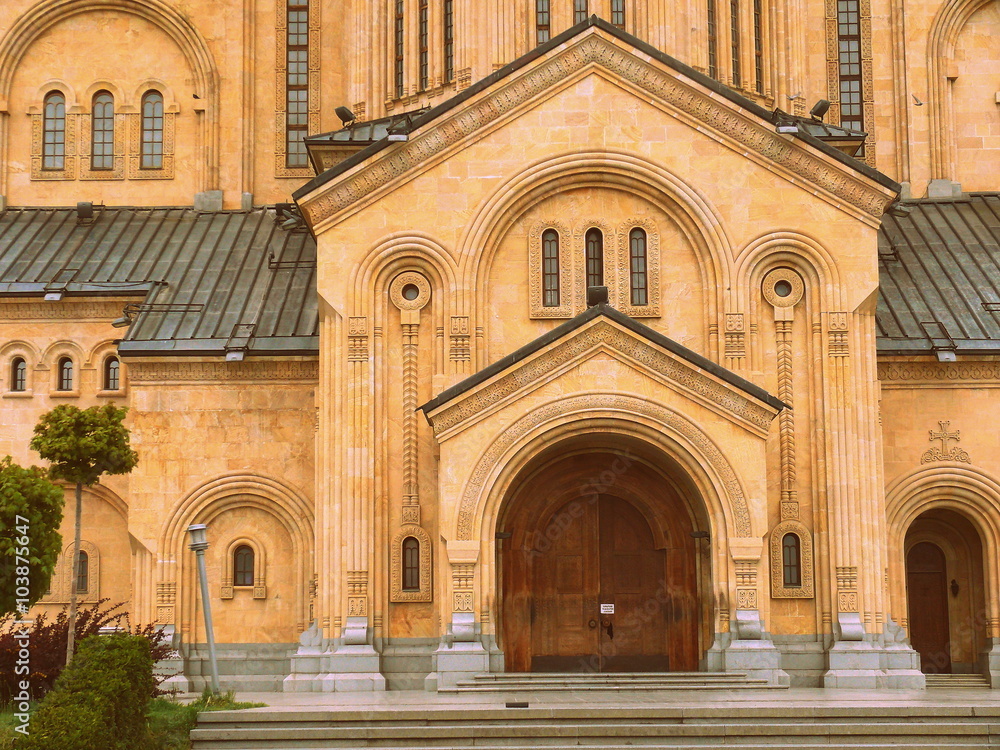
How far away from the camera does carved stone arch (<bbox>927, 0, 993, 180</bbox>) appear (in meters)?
37.6

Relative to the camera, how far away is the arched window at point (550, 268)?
2891 centimetres

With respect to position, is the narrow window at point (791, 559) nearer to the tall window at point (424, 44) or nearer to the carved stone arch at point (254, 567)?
the carved stone arch at point (254, 567)

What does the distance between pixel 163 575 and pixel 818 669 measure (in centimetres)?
1400

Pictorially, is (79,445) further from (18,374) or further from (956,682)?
(956,682)

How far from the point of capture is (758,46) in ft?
118

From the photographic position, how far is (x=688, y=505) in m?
28.3

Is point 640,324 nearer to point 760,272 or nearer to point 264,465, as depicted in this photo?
point 760,272

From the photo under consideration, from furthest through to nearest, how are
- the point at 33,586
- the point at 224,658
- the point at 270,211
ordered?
the point at 270,211
the point at 224,658
the point at 33,586

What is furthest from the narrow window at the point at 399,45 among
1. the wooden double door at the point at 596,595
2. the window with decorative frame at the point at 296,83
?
the wooden double door at the point at 596,595

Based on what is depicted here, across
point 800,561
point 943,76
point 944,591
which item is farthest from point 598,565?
point 943,76

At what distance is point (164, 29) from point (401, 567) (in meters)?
18.6

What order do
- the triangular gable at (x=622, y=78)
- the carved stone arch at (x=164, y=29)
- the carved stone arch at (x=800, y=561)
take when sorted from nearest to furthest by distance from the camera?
the carved stone arch at (x=800, y=561) < the triangular gable at (x=622, y=78) < the carved stone arch at (x=164, y=29)

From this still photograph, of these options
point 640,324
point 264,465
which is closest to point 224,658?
point 264,465

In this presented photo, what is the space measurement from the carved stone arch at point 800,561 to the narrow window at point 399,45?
15298mm
